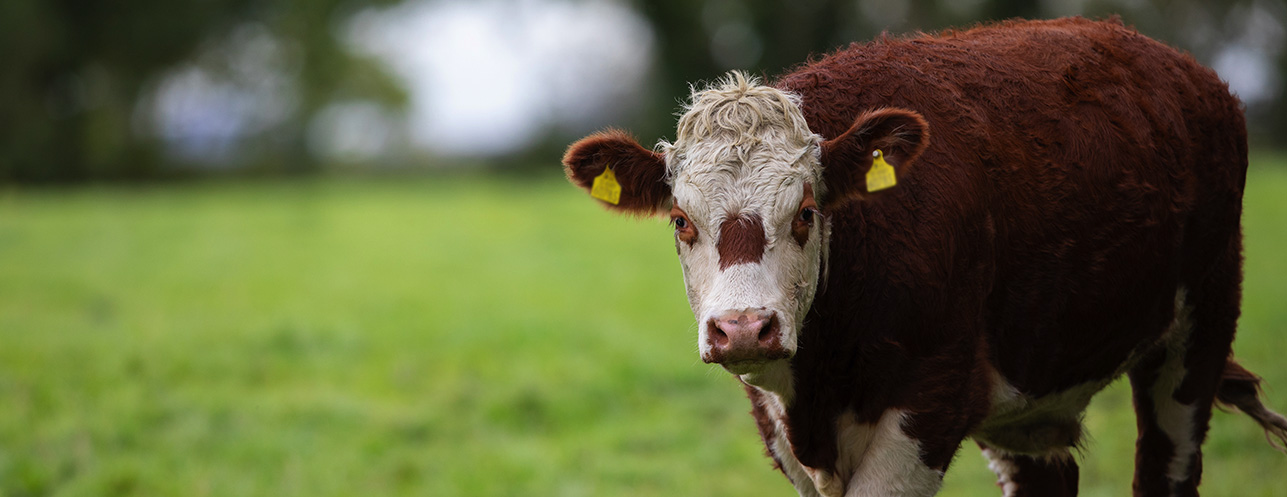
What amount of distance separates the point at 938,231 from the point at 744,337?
2.62 feet

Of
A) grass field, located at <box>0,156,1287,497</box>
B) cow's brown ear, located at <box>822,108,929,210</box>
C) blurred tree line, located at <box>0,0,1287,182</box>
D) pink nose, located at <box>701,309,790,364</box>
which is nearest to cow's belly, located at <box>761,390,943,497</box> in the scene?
pink nose, located at <box>701,309,790,364</box>

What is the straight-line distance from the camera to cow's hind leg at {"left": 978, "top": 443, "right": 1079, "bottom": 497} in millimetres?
4332

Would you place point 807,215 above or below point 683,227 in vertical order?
above

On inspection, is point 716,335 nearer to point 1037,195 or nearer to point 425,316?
point 1037,195

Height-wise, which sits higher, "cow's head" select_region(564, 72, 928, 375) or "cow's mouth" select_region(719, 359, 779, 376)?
"cow's head" select_region(564, 72, 928, 375)

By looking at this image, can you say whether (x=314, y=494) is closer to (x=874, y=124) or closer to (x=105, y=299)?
(x=874, y=124)

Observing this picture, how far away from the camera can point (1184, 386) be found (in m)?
4.25

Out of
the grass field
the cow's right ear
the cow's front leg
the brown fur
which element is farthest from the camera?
the grass field

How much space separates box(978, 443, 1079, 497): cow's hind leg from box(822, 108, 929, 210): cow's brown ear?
5.89 feet

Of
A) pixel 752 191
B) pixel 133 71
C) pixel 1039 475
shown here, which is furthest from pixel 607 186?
pixel 133 71

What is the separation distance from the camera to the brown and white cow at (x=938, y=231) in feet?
10.1

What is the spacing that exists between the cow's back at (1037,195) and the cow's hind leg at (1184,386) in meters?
0.21

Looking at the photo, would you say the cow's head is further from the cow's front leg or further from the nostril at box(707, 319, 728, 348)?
the cow's front leg

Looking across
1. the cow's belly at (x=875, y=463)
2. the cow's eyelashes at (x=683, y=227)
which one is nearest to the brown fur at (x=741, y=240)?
the cow's eyelashes at (x=683, y=227)
